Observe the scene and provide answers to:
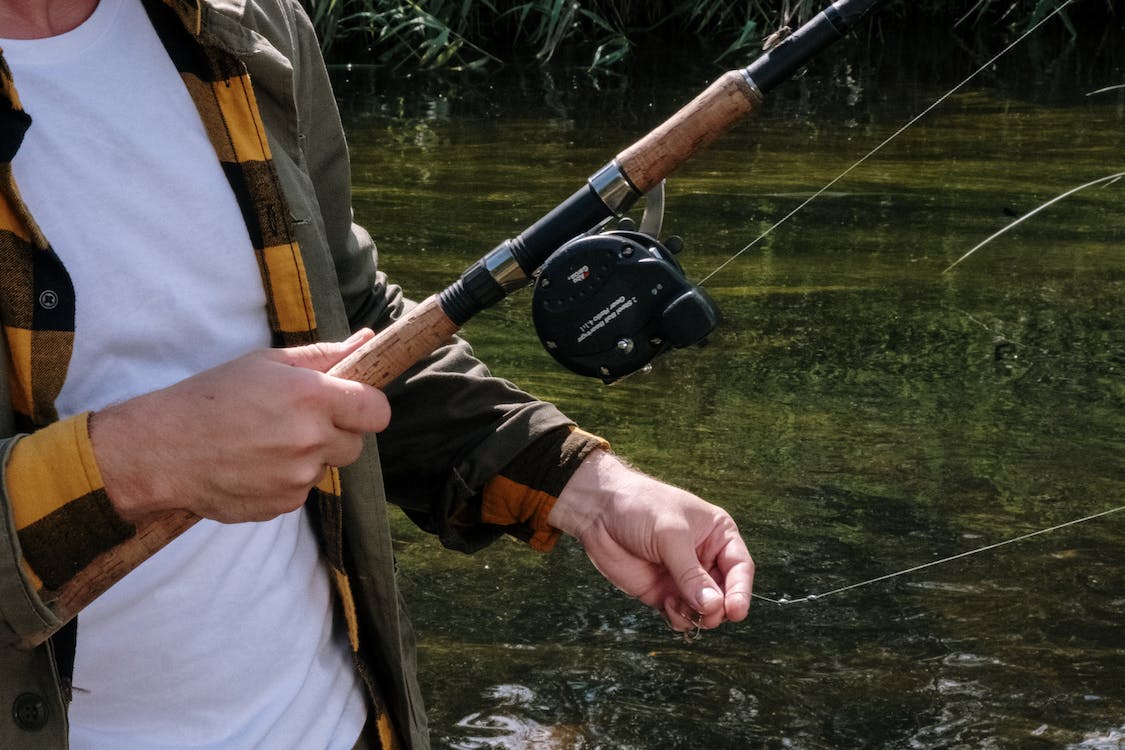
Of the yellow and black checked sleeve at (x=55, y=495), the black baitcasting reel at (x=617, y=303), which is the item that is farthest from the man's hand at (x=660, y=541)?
the yellow and black checked sleeve at (x=55, y=495)

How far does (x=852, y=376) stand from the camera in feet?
11.0

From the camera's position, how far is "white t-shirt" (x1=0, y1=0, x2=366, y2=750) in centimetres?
117

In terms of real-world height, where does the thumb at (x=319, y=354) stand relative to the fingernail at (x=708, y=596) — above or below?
above

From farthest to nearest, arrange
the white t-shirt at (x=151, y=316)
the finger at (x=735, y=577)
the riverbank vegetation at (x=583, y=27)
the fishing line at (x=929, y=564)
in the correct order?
the riverbank vegetation at (x=583, y=27), the fishing line at (x=929, y=564), the finger at (x=735, y=577), the white t-shirt at (x=151, y=316)

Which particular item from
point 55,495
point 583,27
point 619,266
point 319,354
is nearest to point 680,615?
point 619,266

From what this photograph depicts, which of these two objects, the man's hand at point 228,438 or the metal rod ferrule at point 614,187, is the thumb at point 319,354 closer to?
the man's hand at point 228,438

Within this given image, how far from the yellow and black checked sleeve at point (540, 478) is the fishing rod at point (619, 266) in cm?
11

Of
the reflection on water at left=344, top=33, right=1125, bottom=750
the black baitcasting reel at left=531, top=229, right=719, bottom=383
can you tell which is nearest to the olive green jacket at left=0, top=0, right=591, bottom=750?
the black baitcasting reel at left=531, top=229, right=719, bottom=383

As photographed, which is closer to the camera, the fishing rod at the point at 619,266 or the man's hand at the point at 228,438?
the man's hand at the point at 228,438

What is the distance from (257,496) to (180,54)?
1.37 feet

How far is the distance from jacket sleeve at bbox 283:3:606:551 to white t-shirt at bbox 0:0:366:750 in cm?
19

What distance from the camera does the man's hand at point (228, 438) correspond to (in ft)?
3.32

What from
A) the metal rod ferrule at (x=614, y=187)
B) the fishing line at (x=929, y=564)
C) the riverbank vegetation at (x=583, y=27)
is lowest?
the fishing line at (x=929, y=564)

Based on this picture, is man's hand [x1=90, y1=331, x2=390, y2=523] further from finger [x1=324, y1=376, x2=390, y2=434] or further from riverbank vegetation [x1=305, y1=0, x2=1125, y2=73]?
riverbank vegetation [x1=305, y1=0, x2=1125, y2=73]
